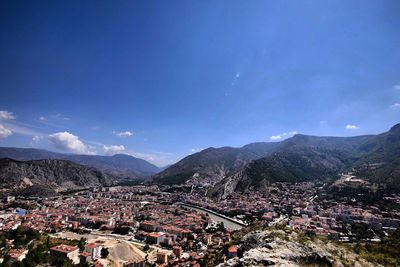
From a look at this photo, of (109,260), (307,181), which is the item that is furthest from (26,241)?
(307,181)

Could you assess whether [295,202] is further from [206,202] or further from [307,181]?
[307,181]

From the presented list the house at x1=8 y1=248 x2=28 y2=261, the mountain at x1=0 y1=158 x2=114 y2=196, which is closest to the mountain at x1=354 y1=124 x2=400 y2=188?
the house at x1=8 y1=248 x2=28 y2=261

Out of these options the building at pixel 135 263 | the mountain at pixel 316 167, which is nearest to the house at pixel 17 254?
the building at pixel 135 263

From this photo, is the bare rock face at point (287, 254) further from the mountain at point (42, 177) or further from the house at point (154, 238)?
the mountain at point (42, 177)

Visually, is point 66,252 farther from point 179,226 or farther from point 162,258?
point 179,226

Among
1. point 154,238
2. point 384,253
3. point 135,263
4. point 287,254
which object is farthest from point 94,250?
point 384,253
